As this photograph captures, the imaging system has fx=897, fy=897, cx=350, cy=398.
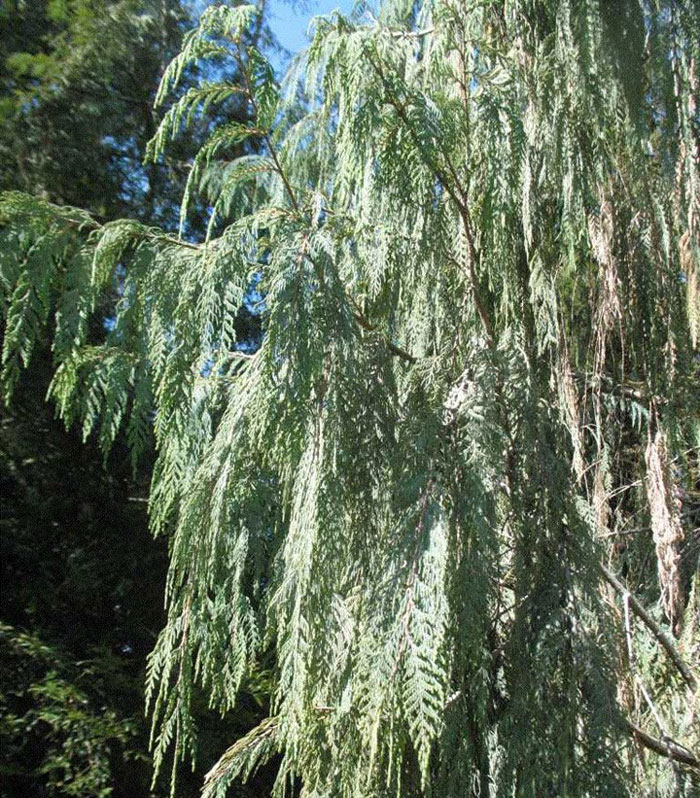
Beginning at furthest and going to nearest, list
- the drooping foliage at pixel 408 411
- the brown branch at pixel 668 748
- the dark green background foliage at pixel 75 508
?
the dark green background foliage at pixel 75 508
the brown branch at pixel 668 748
the drooping foliage at pixel 408 411

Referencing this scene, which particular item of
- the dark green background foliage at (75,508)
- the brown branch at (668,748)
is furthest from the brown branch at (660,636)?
the dark green background foliage at (75,508)

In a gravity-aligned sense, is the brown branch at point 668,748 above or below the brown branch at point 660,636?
below

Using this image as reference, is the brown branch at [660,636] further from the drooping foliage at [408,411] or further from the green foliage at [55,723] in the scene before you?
the green foliage at [55,723]

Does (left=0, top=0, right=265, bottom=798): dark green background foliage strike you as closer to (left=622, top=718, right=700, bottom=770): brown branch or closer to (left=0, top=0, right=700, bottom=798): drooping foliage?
(left=0, top=0, right=700, bottom=798): drooping foliage

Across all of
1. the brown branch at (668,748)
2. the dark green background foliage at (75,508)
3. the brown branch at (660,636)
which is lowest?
the brown branch at (668,748)

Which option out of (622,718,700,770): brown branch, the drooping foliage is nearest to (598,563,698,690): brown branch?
the drooping foliage

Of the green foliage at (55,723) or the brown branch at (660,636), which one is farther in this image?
the green foliage at (55,723)

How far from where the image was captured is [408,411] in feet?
4.07

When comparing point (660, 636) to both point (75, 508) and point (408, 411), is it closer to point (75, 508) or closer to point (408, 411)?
point (408, 411)

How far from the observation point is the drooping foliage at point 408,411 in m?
1.06

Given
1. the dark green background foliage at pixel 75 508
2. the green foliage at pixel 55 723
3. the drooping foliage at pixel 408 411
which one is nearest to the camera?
the drooping foliage at pixel 408 411

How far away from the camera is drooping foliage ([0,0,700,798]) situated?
1.06 m

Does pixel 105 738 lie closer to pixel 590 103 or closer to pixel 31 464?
pixel 31 464

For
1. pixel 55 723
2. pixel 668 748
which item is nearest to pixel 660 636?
pixel 668 748
